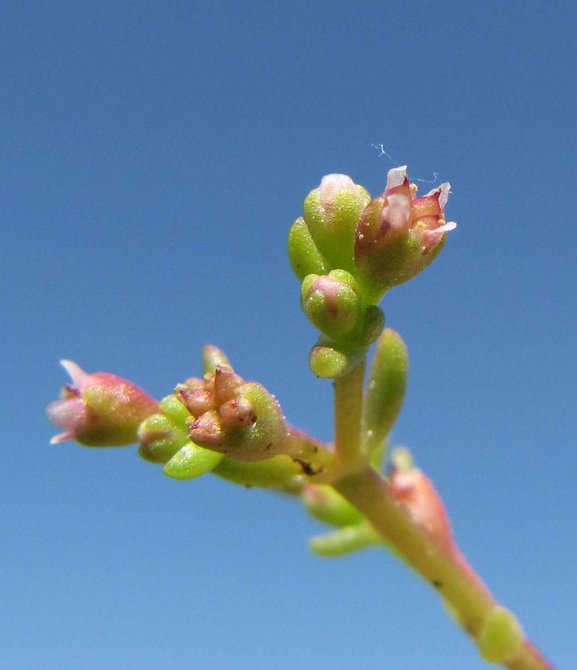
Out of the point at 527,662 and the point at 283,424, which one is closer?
the point at 283,424

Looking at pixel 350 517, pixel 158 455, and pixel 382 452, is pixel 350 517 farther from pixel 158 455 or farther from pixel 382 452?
pixel 158 455

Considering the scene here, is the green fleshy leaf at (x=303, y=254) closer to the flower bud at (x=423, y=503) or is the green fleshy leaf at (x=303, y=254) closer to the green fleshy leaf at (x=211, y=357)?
the green fleshy leaf at (x=211, y=357)

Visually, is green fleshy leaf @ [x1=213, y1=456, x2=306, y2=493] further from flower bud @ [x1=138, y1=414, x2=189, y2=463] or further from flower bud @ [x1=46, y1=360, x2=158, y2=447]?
flower bud @ [x1=46, y1=360, x2=158, y2=447]

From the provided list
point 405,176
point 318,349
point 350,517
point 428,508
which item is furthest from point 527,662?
point 405,176

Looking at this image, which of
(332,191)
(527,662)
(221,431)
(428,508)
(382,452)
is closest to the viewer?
(221,431)

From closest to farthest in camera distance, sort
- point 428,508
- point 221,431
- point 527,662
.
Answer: point 221,431 < point 527,662 < point 428,508

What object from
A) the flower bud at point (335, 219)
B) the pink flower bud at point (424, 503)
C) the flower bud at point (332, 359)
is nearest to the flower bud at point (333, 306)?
the flower bud at point (332, 359)

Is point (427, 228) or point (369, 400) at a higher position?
point (427, 228)

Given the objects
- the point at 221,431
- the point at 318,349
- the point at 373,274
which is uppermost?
the point at 373,274

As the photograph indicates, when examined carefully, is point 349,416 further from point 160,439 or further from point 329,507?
point 329,507

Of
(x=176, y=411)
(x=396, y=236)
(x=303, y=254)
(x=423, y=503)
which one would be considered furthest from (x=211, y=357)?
(x=423, y=503)
